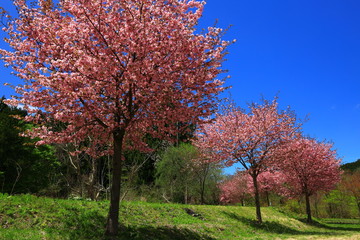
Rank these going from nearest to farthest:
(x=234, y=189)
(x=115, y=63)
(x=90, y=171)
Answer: (x=115, y=63)
(x=90, y=171)
(x=234, y=189)

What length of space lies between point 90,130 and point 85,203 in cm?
373

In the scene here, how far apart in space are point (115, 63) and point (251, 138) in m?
12.6

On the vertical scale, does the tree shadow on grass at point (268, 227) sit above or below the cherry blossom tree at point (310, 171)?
below

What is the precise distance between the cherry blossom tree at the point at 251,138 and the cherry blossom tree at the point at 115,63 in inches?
365

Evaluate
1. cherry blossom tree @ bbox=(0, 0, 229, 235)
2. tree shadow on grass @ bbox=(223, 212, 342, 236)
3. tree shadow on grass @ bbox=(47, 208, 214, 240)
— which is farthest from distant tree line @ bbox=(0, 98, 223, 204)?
tree shadow on grass @ bbox=(223, 212, 342, 236)

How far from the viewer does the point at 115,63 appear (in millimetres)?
8219

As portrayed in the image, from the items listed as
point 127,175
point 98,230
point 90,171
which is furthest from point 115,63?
point 90,171

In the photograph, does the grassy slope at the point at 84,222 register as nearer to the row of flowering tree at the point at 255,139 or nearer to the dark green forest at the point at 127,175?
the dark green forest at the point at 127,175

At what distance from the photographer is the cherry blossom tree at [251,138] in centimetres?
1828

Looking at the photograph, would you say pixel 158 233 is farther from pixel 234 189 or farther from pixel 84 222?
pixel 234 189

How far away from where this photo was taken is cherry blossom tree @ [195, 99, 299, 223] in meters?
18.3

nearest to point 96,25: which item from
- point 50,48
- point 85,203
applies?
point 50,48

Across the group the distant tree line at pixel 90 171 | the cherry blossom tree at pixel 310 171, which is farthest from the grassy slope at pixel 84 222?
the cherry blossom tree at pixel 310 171

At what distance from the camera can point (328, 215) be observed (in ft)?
155
